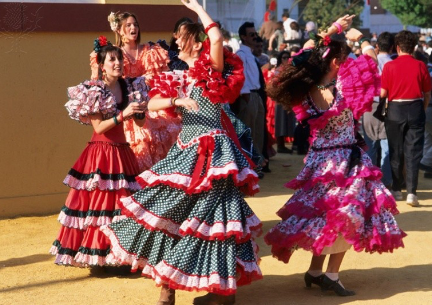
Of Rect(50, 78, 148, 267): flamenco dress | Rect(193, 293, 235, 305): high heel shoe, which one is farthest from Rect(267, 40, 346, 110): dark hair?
Rect(193, 293, 235, 305): high heel shoe

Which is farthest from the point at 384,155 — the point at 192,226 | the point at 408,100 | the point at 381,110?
the point at 192,226

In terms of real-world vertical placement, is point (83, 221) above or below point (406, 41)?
below

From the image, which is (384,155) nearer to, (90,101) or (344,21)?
(344,21)

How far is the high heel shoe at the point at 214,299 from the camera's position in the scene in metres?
6.09

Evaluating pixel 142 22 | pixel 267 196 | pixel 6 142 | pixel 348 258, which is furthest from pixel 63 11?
pixel 348 258

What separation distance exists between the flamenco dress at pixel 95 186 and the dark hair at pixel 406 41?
4.68 meters

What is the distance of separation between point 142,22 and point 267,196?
2.95 metres

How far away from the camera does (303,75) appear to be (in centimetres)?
656

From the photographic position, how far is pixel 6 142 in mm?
9555

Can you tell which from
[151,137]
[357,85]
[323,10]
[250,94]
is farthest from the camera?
[323,10]

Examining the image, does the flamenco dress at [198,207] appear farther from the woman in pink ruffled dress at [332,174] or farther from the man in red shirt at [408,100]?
the man in red shirt at [408,100]

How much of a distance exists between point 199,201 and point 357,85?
162 cm

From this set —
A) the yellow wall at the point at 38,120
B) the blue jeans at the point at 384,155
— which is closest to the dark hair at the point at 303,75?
the yellow wall at the point at 38,120

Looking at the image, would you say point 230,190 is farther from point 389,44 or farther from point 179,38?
point 389,44
